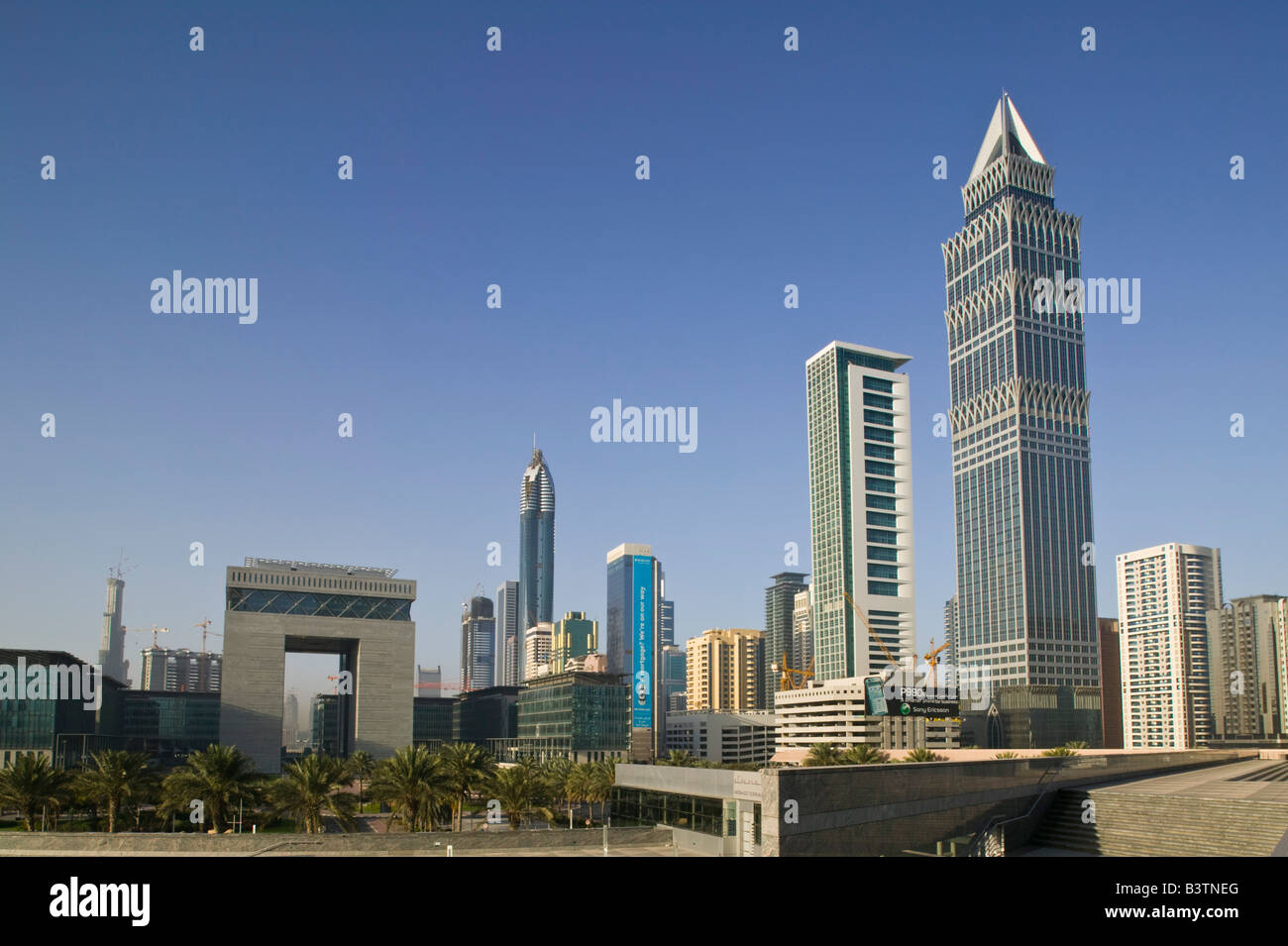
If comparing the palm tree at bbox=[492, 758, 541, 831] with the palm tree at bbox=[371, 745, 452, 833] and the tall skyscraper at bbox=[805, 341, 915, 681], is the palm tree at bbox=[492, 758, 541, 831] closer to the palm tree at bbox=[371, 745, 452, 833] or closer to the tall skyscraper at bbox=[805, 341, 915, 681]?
the palm tree at bbox=[371, 745, 452, 833]

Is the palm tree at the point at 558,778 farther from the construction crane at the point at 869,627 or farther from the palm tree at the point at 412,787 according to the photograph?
the construction crane at the point at 869,627

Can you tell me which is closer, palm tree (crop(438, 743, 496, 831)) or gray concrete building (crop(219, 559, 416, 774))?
palm tree (crop(438, 743, 496, 831))

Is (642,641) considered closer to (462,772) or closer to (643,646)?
(643,646)
